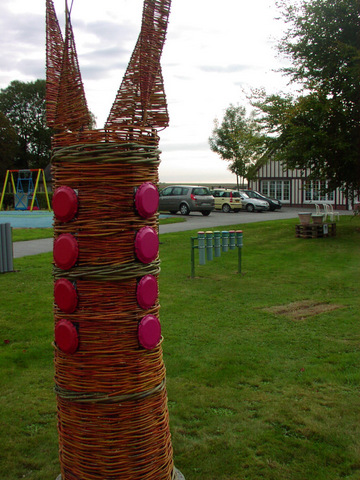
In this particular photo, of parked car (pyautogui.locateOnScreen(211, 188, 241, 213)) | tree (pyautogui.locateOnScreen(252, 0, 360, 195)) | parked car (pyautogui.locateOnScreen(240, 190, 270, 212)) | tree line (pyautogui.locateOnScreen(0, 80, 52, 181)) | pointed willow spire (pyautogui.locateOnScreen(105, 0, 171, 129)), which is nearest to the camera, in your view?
pointed willow spire (pyautogui.locateOnScreen(105, 0, 171, 129))

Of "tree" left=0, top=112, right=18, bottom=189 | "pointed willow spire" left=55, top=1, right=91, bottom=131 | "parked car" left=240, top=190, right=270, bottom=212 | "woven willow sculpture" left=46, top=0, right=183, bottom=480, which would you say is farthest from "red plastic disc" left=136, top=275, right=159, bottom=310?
"tree" left=0, top=112, right=18, bottom=189

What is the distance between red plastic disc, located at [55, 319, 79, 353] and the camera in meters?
2.54

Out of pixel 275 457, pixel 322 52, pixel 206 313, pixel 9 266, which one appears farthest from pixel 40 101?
pixel 275 457

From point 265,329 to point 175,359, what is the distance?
164cm

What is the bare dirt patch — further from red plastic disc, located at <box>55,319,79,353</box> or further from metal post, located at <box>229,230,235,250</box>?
red plastic disc, located at <box>55,319,79,353</box>

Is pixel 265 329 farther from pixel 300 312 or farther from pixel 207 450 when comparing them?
pixel 207 450

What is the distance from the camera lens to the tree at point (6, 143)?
2173 inches

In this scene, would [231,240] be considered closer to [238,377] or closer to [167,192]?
[238,377]

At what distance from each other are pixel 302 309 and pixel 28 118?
206ft

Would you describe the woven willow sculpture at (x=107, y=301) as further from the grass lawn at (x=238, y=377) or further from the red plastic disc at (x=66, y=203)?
the grass lawn at (x=238, y=377)

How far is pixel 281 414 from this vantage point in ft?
13.4

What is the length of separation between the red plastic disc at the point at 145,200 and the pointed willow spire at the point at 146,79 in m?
0.38

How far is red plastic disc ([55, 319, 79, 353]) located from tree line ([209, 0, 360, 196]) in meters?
16.2

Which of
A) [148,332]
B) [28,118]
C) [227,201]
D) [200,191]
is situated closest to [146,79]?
[148,332]
